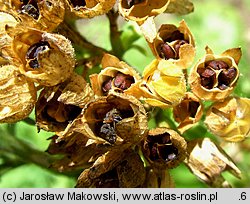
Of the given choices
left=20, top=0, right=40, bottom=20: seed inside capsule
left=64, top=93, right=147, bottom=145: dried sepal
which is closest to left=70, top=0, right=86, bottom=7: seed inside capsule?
left=20, top=0, right=40, bottom=20: seed inside capsule

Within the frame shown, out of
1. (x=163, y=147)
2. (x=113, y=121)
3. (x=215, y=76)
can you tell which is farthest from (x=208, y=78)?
(x=113, y=121)

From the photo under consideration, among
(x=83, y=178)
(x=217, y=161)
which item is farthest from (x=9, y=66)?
(x=217, y=161)

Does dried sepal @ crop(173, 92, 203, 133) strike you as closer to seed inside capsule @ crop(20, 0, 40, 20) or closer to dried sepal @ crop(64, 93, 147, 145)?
dried sepal @ crop(64, 93, 147, 145)

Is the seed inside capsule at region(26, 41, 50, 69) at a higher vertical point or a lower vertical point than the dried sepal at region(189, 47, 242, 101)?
higher

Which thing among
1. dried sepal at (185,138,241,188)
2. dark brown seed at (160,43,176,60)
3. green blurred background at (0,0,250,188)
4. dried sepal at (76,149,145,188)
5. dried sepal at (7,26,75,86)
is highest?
dried sepal at (7,26,75,86)

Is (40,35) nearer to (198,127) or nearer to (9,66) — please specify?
(9,66)
